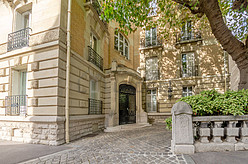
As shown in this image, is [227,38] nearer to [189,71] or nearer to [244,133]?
[244,133]

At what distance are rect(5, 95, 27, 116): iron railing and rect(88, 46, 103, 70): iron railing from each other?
4.15 m

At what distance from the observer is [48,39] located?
689cm

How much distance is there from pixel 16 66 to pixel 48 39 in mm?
2391

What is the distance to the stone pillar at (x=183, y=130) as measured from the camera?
13.9ft

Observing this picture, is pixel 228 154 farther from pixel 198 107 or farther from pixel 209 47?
pixel 209 47

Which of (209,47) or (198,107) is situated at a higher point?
(209,47)

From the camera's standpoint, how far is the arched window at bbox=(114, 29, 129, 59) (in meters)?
14.9

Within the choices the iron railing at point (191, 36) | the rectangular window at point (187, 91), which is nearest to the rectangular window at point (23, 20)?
the iron railing at point (191, 36)

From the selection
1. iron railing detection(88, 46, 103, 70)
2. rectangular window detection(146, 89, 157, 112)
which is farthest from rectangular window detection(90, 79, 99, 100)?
rectangular window detection(146, 89, 157, 112)

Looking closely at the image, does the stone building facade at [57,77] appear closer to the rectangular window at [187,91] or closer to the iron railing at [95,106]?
the iron railing at [95,106]

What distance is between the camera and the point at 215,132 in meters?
4.21

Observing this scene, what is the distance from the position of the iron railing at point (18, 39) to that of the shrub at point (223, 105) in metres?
8.07

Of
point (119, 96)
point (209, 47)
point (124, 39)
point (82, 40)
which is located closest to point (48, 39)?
point (82, 40)

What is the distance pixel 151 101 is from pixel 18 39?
1178 cm
